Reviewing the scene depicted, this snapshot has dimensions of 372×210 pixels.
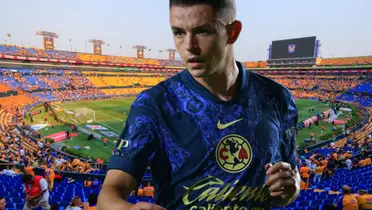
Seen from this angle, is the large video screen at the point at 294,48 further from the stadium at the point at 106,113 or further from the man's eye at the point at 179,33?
the man's eye at the point at 179,33

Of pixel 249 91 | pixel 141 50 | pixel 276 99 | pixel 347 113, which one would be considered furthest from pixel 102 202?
pixel 141 50

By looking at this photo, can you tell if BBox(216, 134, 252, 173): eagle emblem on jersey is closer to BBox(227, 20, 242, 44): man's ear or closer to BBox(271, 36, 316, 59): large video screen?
BBox(227, 20, 242, 44): man's ear

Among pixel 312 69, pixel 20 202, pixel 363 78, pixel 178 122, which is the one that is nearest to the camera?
pixel 178 122

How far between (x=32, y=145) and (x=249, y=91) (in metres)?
22.8

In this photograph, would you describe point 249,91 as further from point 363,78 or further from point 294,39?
point 294,39

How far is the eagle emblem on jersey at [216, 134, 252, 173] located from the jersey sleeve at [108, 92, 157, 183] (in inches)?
16.8

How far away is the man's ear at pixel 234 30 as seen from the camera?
1628 millimetres

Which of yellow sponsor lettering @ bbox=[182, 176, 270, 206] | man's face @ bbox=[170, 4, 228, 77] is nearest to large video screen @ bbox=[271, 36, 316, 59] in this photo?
man's face @ bbox=[170, 4, 228, 77]

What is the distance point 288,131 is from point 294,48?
8165 cm

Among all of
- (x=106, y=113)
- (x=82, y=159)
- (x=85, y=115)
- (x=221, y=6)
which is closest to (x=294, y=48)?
A: (x=106, y=113)

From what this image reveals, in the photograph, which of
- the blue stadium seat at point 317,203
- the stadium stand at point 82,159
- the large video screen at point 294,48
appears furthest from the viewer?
the large video screen at point 294,48

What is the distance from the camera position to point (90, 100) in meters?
50.7

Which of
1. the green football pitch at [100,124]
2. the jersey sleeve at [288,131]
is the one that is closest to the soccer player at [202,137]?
the jersey sleeve at [288,131]

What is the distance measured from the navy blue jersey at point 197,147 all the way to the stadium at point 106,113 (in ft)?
3.05
